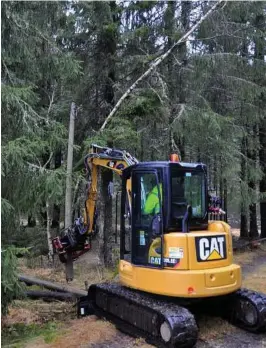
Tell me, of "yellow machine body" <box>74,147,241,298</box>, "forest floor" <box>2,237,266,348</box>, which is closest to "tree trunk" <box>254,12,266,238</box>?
"forest floor" <box>2,237,266,348</box>

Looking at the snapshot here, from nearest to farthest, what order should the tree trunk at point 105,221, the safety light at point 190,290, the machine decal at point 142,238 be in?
the safety light at point 190,290 → the machine decal at point 142,238 → the tree trunk at point 105,221

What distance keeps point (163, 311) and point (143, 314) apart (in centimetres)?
50

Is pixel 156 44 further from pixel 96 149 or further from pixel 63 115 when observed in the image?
pixel 96 149

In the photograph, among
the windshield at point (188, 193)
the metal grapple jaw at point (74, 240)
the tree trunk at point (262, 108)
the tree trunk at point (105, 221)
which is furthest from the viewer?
the tree trunk at point (262, 108)

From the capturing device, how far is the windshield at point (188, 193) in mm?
6676

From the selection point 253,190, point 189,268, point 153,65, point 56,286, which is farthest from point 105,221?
point 189,268

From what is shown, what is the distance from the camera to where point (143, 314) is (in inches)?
256

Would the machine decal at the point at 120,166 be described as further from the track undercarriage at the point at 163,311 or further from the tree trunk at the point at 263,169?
the tree trunk at the point at 263,169

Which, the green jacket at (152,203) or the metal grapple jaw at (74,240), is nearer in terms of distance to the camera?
the green jacket at (152,203)

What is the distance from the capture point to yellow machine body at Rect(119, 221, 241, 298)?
6270 mm

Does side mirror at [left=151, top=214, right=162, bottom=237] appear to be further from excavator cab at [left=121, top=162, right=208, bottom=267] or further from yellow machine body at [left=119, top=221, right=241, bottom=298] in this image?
yellow machine body at [left=119, top=221, right=241, bottom=298]

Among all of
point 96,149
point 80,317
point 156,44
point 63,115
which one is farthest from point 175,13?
point 80,317

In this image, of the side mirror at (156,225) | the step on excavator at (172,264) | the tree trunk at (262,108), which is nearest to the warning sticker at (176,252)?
the step on excavator at (172,264)

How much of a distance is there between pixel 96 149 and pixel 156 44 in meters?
5.87
